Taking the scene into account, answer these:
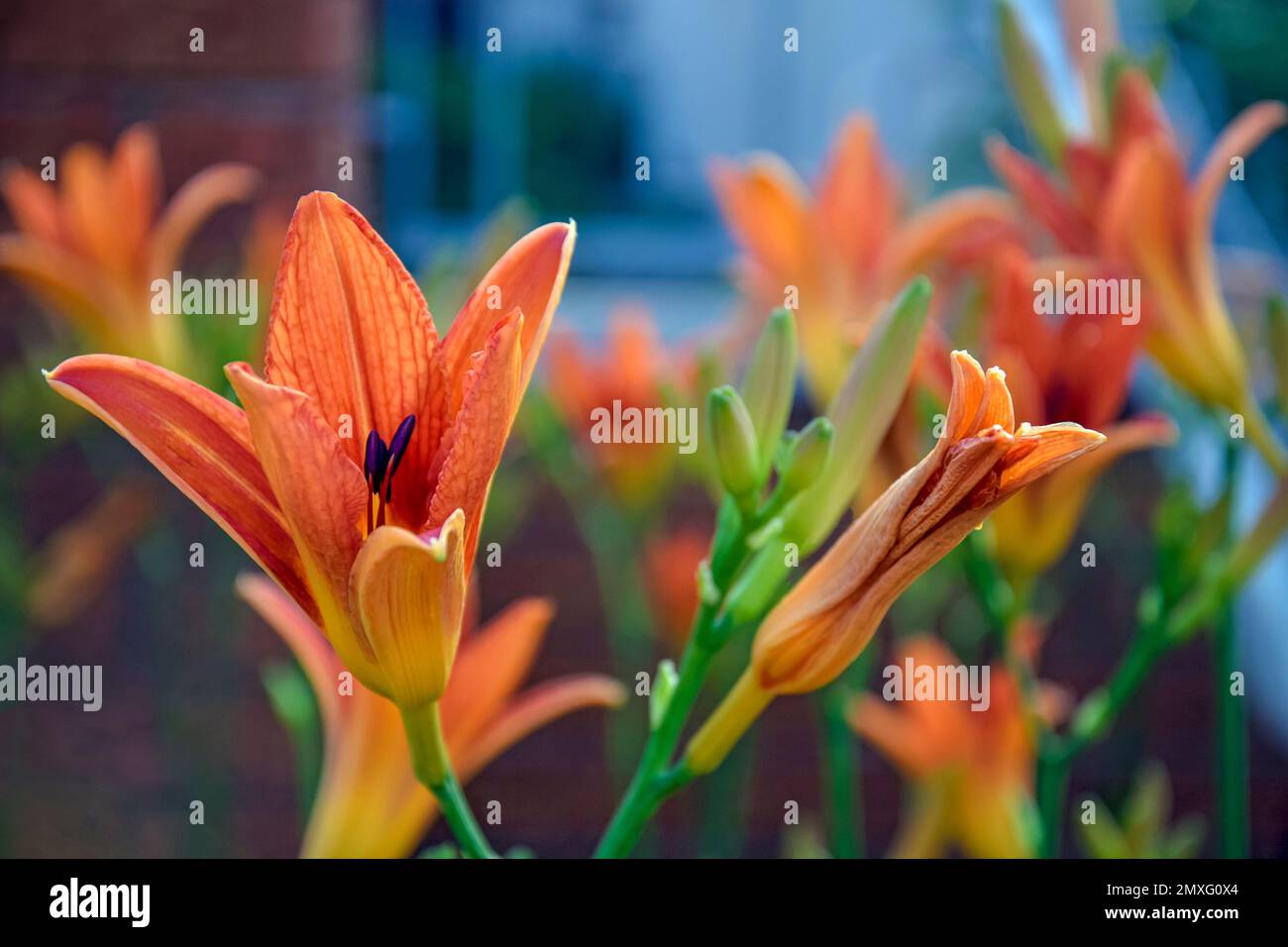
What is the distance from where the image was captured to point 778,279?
2.74 feet

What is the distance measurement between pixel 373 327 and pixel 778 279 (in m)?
0.49

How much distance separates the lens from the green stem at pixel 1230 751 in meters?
0.63

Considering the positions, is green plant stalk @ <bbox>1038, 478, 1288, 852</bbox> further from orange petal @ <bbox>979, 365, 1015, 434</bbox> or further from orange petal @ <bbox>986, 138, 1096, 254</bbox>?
orange petal @ <bbox>979, 365, 1015, 434</bbox>

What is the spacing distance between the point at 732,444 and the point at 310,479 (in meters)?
0.15

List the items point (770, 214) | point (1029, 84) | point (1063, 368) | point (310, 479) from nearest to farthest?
1. point (310, 479)
2. point (1063, 368)
3. point (1029, 84)
4. point (770, 214)

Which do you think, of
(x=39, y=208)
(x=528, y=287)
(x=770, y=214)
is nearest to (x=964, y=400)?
(x=528, y=287)

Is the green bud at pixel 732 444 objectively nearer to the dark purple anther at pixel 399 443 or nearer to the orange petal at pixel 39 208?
the dark purple anther at pixel 399 443

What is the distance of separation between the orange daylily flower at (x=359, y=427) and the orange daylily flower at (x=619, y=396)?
0.53 metres

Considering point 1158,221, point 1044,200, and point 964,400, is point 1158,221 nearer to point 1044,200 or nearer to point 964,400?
point 1044,200

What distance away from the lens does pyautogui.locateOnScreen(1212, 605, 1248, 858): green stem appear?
0.63 metres

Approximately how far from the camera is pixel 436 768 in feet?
1.33

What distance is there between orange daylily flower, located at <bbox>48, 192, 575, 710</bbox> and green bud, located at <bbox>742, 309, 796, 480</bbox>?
0.12 metres

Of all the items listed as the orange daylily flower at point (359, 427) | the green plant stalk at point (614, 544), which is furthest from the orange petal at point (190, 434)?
the green plant stalk at point (614, 544)
